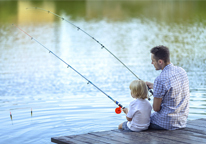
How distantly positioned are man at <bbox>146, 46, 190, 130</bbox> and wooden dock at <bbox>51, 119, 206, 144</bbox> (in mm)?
185

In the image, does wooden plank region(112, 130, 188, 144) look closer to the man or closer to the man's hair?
the man

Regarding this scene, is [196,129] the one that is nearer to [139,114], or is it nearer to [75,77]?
[139,114]

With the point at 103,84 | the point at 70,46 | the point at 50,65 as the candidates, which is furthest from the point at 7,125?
the point at 70,46

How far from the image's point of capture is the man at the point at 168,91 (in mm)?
4605

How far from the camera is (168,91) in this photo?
4605mm

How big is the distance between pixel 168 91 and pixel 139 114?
44 centimetres

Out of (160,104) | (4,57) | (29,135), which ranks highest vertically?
(4,57)

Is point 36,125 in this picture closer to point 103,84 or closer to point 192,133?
point 192,133

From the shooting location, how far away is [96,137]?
471 cm

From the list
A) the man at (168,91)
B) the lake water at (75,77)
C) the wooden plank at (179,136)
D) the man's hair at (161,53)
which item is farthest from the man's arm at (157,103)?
the lake water at (75,77)

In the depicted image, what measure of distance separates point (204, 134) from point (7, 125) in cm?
319

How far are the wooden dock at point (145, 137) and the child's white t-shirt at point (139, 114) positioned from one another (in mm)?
98

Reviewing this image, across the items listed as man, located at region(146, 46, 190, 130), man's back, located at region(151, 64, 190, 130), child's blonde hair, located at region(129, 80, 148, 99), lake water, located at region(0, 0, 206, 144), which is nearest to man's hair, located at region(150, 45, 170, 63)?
man, located at region(146, 46, 190, 130)

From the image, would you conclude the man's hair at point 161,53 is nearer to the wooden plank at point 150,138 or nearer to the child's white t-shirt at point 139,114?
the child's white t-shirt at point 139,114
